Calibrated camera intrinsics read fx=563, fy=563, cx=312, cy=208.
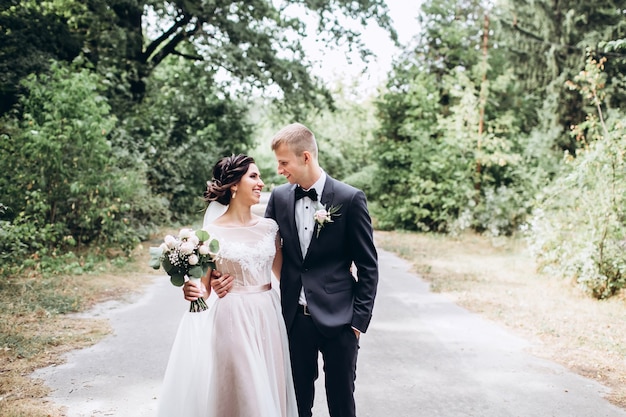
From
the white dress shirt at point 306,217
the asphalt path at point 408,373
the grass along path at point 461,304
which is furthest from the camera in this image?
the grass along path at point 461,304

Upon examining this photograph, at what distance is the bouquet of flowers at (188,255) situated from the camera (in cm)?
328

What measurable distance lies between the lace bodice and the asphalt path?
1.73 metres

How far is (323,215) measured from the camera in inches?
131

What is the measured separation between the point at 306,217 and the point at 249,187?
0.41 metres

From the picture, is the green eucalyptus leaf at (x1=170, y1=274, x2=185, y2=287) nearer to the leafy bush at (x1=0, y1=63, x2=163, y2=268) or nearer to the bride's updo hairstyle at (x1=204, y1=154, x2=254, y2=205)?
the bride's updo hairstyle at (x1=204, y1=154, x2=254, y2=205)

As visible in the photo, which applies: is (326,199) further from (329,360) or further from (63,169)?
(63,169)

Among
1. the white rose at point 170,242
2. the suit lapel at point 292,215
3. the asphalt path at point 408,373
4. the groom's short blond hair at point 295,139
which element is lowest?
the asphalt path at point 408,373

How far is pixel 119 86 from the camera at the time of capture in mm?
15617

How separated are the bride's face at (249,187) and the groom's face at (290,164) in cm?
21

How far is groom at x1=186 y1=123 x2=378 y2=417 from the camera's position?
3350mm

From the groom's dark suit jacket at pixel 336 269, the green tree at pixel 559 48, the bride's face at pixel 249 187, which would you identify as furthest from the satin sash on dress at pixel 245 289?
the green tree at pixel 559 48

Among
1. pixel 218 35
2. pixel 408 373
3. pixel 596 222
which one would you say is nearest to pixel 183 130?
pixel 218 35

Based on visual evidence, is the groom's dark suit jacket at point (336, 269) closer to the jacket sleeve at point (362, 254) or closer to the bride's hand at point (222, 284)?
the jacket sleeve at point (362, 254)

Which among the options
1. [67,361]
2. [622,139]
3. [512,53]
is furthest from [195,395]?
[512,53]
